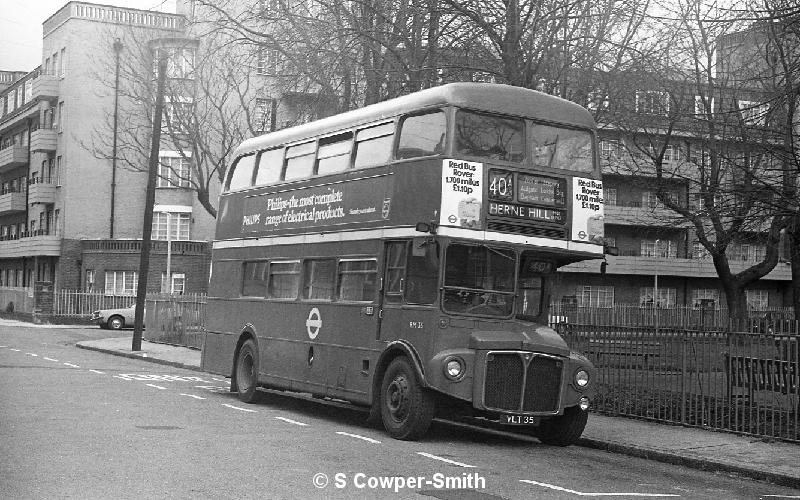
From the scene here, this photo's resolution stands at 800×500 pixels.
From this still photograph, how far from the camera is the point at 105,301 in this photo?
56.6 meters

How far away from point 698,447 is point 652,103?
54.2ft

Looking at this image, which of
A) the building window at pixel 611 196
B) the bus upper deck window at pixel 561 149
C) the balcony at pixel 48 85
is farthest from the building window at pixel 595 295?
the bus upper deck window at pixel 561 149

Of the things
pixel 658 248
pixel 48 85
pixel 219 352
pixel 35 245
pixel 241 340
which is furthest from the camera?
pixel 658 248

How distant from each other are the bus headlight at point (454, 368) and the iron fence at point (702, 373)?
3955 millimetres

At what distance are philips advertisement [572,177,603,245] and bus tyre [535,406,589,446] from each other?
227cm

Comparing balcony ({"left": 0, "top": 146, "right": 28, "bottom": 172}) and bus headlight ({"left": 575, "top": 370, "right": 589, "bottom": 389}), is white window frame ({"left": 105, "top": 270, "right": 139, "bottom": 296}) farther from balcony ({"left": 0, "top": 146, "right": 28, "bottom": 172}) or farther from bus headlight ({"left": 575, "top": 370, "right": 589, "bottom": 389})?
bus headlight ({"left": 575, "top": 370, "right": 589, "bottom": 389})

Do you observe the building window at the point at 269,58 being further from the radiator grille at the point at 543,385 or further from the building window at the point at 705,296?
the building window at the point at 705,296

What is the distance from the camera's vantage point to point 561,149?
15.0m

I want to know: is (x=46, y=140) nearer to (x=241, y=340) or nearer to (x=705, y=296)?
(x=705, y=296)

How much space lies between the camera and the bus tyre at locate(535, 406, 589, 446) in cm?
1474

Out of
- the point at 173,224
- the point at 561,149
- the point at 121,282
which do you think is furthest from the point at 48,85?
the point at 561,149

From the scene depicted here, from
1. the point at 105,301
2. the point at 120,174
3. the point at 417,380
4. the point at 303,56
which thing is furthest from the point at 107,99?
the point at 417,380

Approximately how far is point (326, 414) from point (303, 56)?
7.57m

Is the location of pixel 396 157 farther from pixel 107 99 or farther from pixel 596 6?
pixel 107 99
